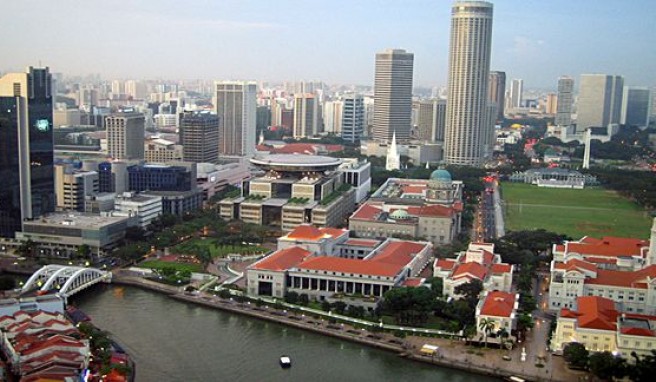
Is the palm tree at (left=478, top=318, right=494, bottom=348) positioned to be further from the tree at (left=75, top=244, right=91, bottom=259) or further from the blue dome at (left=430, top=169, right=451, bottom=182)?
the blue dome at (left=430, top=169, right=451, bottom=182)

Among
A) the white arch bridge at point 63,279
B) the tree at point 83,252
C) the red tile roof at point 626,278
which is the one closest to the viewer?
the red tile roof at point 626,278

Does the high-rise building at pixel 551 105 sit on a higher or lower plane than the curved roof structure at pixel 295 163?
higher

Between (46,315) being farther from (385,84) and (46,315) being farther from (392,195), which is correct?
(385,84)

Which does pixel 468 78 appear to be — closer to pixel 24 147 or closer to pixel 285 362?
pixel 24 147

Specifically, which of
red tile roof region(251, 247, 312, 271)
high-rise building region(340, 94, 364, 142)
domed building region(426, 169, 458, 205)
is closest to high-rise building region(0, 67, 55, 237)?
red tile roof region(251, 247, 312, 271)

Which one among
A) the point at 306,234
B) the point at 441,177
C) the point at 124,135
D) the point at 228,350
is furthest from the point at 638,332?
the point at 124,135

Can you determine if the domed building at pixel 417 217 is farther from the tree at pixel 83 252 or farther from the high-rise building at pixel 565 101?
the high-rise building at pixel 565 101

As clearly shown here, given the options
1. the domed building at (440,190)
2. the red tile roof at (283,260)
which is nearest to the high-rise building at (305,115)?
the domed building at (440,190)
